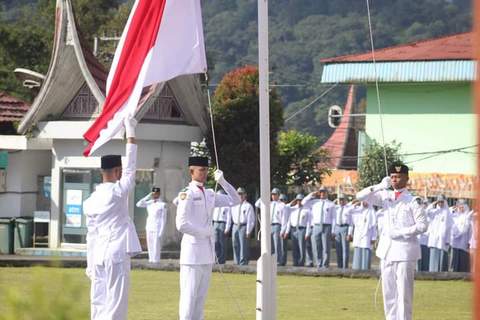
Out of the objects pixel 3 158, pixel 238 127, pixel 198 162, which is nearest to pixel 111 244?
pixel 198 162

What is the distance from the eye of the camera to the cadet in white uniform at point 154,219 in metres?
28.8

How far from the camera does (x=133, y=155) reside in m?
11.9

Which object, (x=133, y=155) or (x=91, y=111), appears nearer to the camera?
(x=133, y=155)

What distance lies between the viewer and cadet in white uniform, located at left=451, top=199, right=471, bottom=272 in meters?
27.9

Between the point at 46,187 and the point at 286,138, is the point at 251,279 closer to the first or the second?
the point at 46,187

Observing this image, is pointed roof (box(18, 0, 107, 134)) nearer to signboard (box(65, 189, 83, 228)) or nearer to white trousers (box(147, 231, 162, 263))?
signboard (box(65, 189, 83, 228))

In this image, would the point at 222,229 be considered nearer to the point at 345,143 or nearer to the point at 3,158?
the point at 3,158

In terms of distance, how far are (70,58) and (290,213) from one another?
7.08 m

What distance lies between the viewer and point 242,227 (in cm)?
2964

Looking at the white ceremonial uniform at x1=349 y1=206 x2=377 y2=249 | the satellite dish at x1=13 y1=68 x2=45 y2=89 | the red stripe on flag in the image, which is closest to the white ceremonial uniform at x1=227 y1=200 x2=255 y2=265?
the white ceremonial uniform at x1=349 y1=206 x2=377 y2=249

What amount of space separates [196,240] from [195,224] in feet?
0.54

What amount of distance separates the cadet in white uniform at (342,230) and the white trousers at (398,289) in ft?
45.0

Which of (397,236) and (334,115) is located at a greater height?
(334,115)

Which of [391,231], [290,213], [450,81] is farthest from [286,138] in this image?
[391,231]
